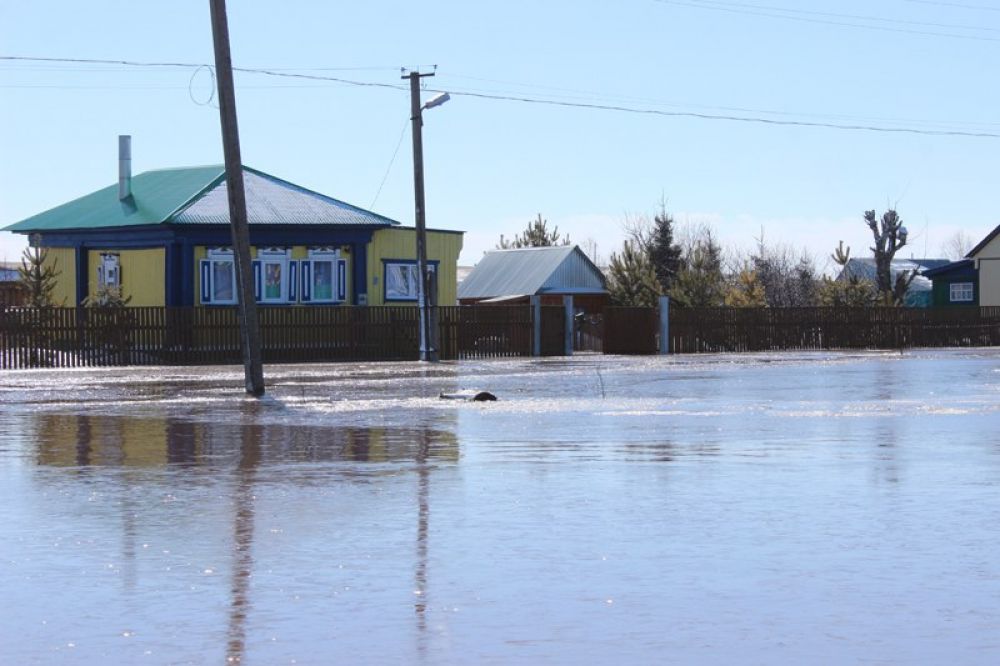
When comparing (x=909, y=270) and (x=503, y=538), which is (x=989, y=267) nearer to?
(x=909, y=270)

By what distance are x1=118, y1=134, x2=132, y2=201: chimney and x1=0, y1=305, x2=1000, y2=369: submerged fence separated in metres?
10.2

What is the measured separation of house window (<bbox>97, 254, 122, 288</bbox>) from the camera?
169ft

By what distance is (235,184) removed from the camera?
29.7m

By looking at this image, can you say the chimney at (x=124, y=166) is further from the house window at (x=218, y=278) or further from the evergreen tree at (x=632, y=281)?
the evergreen tree at (x=632, y=281)

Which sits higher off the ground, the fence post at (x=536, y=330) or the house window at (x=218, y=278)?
the house window at (x=218, y=278)

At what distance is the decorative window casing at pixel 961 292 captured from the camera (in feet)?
307

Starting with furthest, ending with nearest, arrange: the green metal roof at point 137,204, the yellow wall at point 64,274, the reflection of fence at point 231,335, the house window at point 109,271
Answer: the yellow wall at point 64,274 → the house window at point 109,271 → the green metal roof at point 137,204 → the reflection of fence at point 231,335

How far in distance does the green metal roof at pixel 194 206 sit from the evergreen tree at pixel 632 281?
90.9 ft

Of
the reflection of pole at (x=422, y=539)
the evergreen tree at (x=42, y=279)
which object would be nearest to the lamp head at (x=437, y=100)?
the evergreen tree at (x=42, y=279)

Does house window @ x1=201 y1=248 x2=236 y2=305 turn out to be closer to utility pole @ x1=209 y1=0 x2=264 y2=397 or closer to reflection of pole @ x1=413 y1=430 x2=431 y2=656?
utility pole @ x1=209 y1=0 x2=264 y2=397

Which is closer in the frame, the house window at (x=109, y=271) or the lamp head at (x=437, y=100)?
the lamp head at (x=437, y=100)

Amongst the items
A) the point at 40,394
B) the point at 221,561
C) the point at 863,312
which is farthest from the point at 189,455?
the point at 863,312

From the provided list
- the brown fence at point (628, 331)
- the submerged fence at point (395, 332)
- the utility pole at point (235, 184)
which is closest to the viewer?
the utility pole at point (235, 184)

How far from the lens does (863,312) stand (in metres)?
61.2
